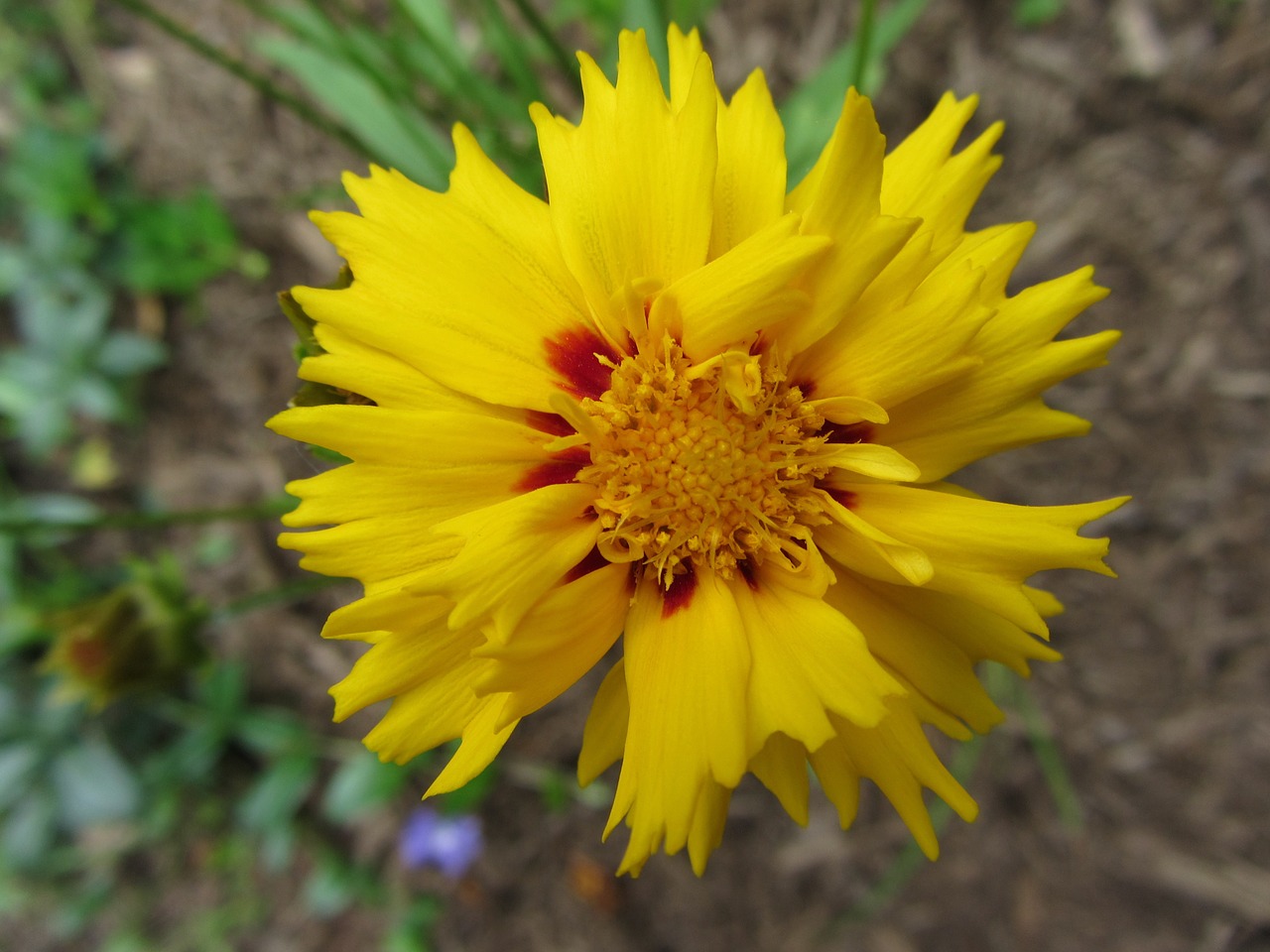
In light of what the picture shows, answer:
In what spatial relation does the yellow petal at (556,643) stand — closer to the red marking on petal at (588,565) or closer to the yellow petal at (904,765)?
the red marking on petal at (588,565)

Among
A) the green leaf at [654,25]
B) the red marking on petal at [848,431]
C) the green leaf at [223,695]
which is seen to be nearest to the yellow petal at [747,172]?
the red marking on petal at [848,431]

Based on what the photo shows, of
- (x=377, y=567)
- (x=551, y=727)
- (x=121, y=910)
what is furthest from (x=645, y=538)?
(x=121, y=910)

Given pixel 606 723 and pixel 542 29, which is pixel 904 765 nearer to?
pixel 606 723

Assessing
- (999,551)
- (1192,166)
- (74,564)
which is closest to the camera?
(999,551)

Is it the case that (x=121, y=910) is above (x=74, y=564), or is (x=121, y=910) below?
below

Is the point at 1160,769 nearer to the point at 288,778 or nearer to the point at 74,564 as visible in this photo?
the point at 288,778

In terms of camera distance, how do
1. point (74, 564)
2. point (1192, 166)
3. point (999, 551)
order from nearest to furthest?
point (999, 551)
point (1192, 166)
point (74, 564)

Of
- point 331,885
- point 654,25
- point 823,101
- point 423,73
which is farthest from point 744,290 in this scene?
point 331,885

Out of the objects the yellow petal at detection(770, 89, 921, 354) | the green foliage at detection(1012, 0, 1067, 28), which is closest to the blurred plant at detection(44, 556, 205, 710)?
the yellow petal at detection(770, 89, 921, 354)
